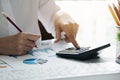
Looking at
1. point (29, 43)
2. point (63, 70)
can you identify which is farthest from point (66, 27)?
point (63, 70)

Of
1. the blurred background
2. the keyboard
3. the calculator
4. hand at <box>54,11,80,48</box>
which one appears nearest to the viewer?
the keyboard

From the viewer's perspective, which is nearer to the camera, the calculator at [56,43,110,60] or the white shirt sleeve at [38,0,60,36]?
the calculator at [56,43,110,60]

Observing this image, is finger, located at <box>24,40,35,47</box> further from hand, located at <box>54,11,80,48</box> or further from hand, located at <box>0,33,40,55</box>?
hand, located at <box>54,11,80,48</box>

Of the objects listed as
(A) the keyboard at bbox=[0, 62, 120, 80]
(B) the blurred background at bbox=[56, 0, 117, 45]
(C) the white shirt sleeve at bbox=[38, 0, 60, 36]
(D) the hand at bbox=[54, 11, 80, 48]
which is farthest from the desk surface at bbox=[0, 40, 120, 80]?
(B) the blurred background at bbox=[56, 0, 117, 45]

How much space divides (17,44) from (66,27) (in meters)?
0.20

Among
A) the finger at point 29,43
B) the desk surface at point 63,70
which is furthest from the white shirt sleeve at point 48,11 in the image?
the desk surface at point 63,70

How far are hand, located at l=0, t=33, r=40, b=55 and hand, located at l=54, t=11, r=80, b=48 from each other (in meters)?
0.14

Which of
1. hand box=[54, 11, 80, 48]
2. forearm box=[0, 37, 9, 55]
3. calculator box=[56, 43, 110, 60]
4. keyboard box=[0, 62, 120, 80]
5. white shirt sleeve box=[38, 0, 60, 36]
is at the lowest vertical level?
keyboard box=[0, 62, 120, 80]

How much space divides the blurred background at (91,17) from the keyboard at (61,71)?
3.09 ft

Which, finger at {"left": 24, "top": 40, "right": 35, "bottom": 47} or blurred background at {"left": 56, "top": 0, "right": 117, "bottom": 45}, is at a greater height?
blurred background at {"left": 56, "top": 0, "right": 117, "bottom": 45}

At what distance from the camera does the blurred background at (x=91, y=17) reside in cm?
159

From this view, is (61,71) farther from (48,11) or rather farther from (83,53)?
(48,11)

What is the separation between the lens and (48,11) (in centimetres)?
107

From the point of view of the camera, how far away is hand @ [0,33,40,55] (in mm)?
739
